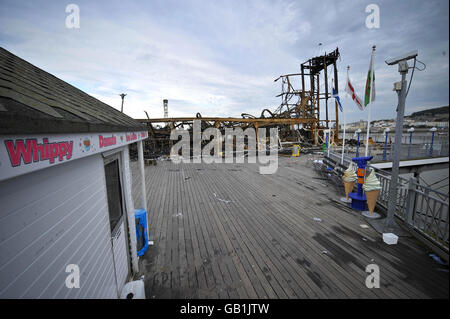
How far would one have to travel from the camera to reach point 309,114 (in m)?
23.9

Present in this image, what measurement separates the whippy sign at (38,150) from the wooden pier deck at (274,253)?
255cm

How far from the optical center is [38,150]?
39.9 inches

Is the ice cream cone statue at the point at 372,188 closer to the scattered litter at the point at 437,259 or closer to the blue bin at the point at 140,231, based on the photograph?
the scattered litter at the point at 437,259

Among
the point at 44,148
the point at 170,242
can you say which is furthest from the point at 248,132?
the point at 44,148

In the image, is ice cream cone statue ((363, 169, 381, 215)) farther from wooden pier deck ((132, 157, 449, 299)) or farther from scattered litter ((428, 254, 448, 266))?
scattered litter ((428, 254, 448, 266))

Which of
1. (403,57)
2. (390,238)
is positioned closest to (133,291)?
(390,238)

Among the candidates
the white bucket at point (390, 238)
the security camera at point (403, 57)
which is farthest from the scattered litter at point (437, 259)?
the security camera at point (403, 57)

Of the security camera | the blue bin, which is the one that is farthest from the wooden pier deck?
the security camera

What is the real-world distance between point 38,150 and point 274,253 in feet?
12.6

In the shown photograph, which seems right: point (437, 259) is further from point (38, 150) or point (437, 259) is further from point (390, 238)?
point (38, 150)

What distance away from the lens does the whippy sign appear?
80cm

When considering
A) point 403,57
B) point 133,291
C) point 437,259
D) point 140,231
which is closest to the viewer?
point 133,291
